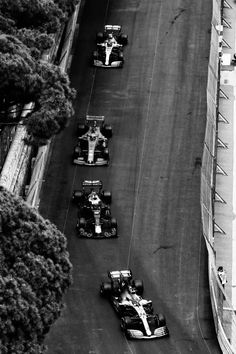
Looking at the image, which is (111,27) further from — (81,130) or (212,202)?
(212,202)

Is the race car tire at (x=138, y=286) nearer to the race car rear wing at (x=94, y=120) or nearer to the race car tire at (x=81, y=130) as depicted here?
the race car tire at (x=81, y=130)

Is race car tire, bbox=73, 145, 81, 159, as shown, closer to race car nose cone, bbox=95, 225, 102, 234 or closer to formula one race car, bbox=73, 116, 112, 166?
formula one race car, bbox=73, 116, 112, 166

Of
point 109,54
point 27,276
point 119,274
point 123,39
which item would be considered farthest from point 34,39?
point 123,39

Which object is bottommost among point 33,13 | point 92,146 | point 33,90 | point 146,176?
point 146,176

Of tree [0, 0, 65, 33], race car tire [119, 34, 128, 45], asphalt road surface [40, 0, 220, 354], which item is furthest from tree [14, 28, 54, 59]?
race car tire [119, 34, 128, 45]

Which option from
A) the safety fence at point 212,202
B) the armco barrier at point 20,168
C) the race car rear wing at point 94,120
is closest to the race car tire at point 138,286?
the safety fence at point 212,202
